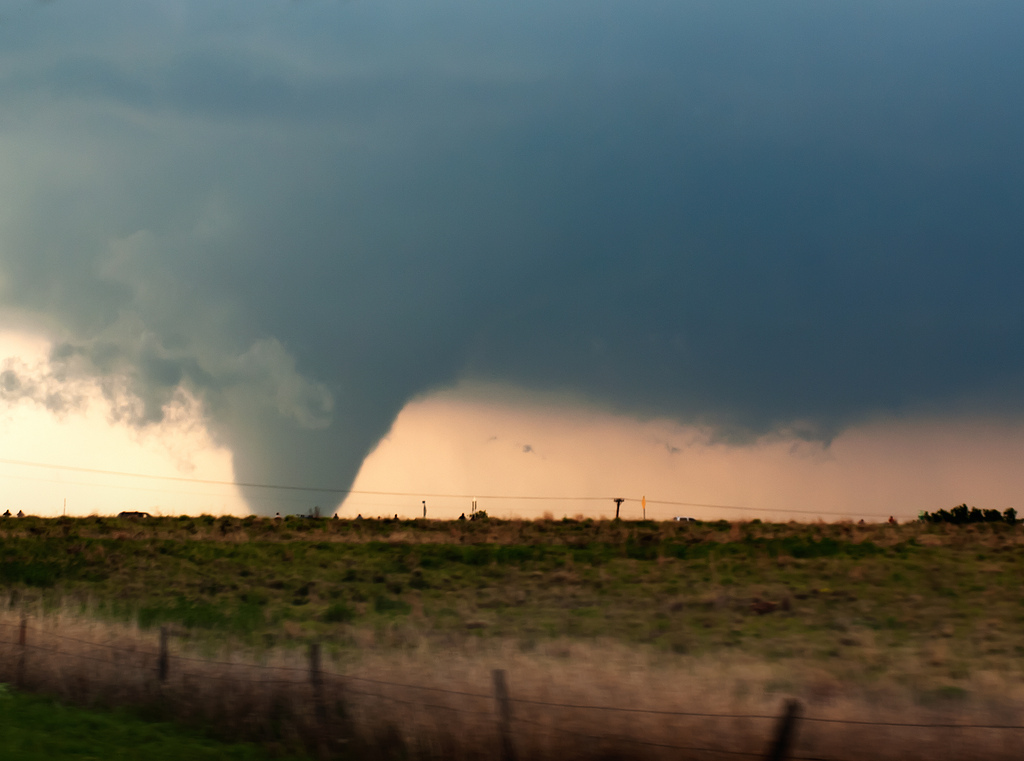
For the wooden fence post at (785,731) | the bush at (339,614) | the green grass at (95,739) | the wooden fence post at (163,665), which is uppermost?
the wooden fence post at (785,731)

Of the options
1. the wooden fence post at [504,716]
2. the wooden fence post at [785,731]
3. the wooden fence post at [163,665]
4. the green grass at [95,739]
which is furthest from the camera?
the wooden fence post at [163,665]

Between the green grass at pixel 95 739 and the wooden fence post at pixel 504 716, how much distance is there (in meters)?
4.06

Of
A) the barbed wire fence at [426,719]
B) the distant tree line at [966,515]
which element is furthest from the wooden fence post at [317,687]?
the distant tree line at [966,515]

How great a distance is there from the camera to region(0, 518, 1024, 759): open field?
1639cm

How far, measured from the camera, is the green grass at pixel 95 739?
15.5 meters

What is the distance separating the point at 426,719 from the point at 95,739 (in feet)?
18.5

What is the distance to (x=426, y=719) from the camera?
15945mm

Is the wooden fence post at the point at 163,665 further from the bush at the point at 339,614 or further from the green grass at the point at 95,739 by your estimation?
the bush at the point at 339,614

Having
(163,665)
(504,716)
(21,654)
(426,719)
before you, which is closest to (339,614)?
(21,654)

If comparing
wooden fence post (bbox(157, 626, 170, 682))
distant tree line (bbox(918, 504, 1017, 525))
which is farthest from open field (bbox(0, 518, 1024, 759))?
distant tree line (bbox(918, 504, 1017, 525))

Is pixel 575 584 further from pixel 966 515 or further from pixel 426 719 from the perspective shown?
pixel 966 515

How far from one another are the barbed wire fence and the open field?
61mm

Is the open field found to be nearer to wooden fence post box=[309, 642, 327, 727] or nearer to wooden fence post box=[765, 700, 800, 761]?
wooden fence post box=[309, 642, 327, 727]

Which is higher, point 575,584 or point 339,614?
point 575,584
